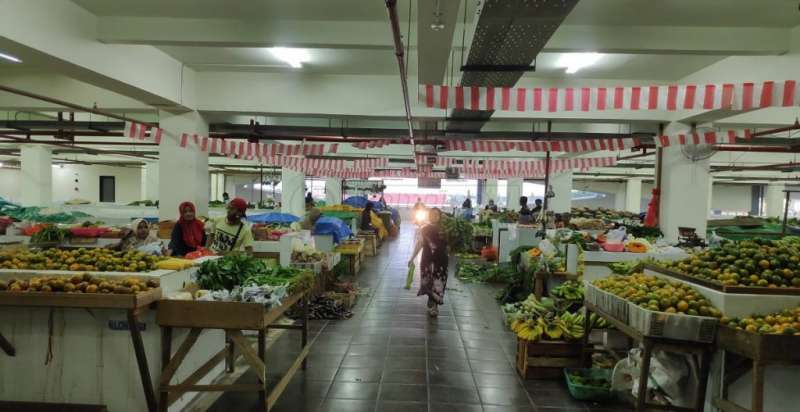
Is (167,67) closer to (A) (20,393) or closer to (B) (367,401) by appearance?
(A) (20,393)

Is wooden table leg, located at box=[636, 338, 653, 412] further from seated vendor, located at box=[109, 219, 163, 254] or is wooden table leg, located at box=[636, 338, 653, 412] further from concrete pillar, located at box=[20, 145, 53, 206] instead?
concrete pillar, located at box=[20, 145, 53, 206]

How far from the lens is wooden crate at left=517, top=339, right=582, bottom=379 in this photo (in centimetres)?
470

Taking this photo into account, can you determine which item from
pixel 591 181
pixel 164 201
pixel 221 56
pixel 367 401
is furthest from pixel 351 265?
pixel 591 181

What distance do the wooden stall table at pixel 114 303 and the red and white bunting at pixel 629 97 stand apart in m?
3.23

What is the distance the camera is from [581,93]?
5.06m

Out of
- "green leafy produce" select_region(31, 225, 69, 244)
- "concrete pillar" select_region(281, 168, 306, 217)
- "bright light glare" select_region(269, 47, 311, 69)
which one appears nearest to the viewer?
"bright light glare" select_region(269, 47, 311, 69)

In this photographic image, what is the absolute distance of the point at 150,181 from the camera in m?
21.8

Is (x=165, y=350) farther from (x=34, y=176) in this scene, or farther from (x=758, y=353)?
(x=34, y=176)

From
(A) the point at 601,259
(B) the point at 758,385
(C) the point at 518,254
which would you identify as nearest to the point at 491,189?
(C) the point at 518,254

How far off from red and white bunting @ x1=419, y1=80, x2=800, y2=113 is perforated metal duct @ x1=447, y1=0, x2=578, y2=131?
310 millimetres

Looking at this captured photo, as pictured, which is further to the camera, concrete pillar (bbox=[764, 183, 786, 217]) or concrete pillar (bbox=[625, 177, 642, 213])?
concrete pillar (bbox=[625, 177, 642, 213])

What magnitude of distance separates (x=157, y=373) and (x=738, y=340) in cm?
438

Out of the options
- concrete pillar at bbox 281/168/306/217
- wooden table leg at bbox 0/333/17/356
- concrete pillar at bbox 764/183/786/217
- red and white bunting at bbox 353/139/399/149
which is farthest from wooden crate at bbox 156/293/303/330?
concrete pillar at bbox 764/183/786/217

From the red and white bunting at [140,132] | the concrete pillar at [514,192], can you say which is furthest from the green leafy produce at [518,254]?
the concrete pillar at [514,192]
